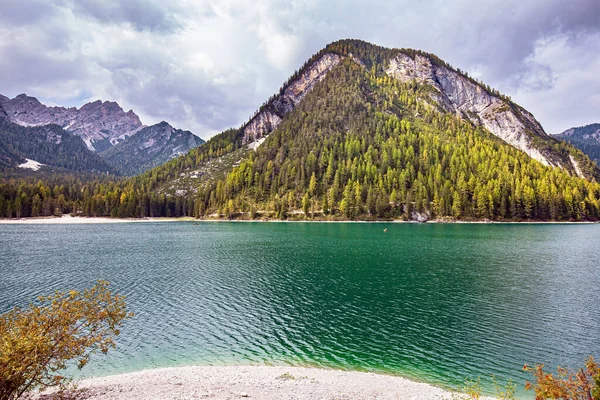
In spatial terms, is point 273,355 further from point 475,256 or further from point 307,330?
point 475,256

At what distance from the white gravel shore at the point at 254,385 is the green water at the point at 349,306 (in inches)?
84.0

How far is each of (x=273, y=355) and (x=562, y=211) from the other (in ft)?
744

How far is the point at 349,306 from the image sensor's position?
4012 centimetres

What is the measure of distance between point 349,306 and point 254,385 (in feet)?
68.4

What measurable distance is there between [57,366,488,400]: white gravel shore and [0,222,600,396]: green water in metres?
2.13

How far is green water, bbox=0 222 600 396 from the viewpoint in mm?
27422

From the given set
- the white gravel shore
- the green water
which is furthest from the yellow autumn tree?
the green water

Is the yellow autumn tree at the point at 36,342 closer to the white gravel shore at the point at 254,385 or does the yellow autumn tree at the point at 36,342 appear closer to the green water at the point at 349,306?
the white gravel shore at the point at 254,385

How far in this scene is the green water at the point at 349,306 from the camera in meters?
27.4

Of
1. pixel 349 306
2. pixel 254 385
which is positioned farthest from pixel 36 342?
pixel 349 306

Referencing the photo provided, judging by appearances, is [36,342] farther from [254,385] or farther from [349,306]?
[349,306]

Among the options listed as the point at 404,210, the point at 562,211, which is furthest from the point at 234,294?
→ the point at 562,211

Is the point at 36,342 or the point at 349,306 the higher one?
the point at 36,342

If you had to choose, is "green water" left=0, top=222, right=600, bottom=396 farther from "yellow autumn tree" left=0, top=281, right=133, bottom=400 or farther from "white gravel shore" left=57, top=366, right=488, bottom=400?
"yellow autumn tree" left=0, top=281, right=133, bottom=400
